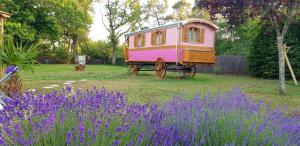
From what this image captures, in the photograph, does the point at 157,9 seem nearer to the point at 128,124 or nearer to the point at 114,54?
the point at 114,54

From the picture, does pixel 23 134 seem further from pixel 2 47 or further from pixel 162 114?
pixel 2 47

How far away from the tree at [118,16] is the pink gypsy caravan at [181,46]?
89.5 feet

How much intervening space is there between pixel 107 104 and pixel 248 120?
1194 mm

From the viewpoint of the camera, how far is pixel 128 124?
2.35m

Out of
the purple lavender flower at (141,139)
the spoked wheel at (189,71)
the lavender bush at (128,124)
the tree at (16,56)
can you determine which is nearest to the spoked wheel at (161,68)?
the spoked wheel at (189,71)

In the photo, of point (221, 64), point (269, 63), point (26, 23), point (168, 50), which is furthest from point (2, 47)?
point (26, 23)

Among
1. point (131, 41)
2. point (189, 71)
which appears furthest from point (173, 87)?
point (131, 41)

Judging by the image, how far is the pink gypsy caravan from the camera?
14.5 m

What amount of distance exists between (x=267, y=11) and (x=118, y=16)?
36.2 meters

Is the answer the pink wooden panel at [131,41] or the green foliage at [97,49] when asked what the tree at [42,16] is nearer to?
the pink wooden panel at [131,41]

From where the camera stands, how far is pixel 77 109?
2.54 m

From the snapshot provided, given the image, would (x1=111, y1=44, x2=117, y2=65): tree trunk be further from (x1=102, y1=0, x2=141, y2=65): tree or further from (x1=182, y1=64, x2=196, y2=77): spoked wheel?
(x1=182, y1=64, x2=196, y2=77): spoked wheel

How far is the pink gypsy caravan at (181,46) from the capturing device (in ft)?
47.7

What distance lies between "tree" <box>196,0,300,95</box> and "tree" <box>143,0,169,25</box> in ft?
108
